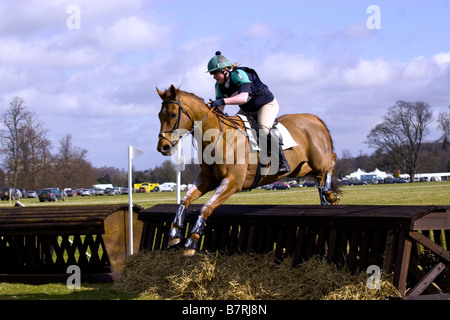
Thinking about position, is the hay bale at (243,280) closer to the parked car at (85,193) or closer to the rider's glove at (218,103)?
the rider's glove at (218,103)

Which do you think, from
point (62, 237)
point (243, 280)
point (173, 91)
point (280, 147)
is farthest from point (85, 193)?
point (243, 280)

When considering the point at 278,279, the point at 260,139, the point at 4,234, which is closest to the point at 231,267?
the point at 278,279

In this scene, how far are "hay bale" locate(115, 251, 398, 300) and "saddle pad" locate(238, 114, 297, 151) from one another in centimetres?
133

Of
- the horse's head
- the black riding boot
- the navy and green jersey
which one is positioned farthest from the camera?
the black riding boot

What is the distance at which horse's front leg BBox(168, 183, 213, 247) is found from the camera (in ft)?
18.3

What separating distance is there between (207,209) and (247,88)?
5.02 feet

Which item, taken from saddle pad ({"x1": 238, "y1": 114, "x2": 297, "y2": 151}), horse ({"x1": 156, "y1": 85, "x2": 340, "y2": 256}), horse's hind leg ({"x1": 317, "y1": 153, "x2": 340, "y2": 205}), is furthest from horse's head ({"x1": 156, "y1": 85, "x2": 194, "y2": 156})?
horse's hind leg ({"x1": 317, "y1": 153, "x2": 340, "y2": 205})

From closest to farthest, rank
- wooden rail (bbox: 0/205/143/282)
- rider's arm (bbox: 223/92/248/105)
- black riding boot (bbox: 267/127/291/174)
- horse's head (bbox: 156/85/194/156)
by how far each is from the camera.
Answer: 1. horse's head (bbox: 156/85/194/156)
2. rider's arm (bbox: 223/92/248/105)
3. black riding boot (bbox: 267/127/291/174)
4. wooden rail (bbox: 0/205/143/282)

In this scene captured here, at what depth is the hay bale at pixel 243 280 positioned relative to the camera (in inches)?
195

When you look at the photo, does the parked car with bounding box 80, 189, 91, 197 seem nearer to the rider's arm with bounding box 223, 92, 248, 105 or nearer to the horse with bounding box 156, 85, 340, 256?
the horse with bounding box 156, 85, 340, 256

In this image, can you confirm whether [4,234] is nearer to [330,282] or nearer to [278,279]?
[278,279]

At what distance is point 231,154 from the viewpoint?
593 centimetres

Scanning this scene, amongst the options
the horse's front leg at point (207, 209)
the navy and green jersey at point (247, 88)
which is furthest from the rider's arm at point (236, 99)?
the horse's front leg at point (207, 209)
